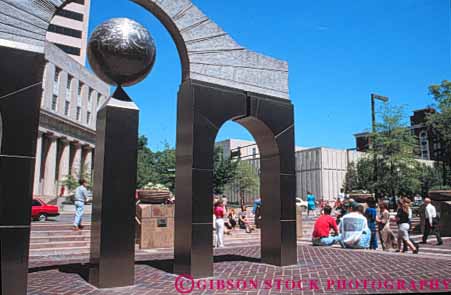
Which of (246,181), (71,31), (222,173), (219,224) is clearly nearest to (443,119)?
(222,173)

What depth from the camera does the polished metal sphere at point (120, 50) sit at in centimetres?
734

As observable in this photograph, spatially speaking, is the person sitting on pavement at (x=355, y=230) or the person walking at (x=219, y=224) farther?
the person walking at (x=219, y=224)

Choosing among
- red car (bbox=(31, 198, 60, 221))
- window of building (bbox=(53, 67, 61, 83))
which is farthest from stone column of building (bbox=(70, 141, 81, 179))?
red car (bbox=(31, 198, 60, 221))

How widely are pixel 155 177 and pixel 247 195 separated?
25628mm

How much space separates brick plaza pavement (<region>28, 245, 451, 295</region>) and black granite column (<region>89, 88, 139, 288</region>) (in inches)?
13.2

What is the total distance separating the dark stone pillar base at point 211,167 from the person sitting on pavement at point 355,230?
3.27 meters

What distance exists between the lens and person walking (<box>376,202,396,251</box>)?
12625 mm

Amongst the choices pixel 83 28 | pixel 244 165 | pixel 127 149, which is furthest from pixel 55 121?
pixel 127 149

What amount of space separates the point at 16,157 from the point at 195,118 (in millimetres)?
3501

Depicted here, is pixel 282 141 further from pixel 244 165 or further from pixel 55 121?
pixel 244 165

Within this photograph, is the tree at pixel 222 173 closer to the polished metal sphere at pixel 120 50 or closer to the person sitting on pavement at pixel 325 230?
the person sitting on pavement at pixel 325 230

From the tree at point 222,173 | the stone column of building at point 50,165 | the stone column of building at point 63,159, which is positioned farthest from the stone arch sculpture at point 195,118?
the stone column of building at point 63,159

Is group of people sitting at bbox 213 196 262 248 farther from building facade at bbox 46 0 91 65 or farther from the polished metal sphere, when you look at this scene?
building facade at bbox 46 0 91 65

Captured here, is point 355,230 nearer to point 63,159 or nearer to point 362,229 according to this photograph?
point 362,229
